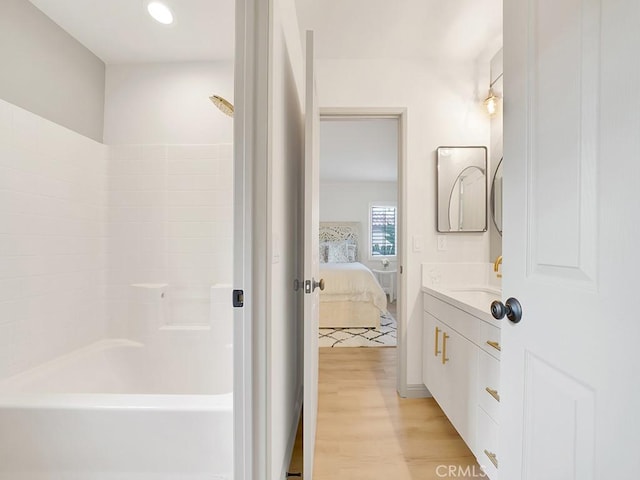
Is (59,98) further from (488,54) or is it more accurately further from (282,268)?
(488,54)

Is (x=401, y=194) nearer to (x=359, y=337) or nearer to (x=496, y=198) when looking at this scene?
(x=496, y=198)

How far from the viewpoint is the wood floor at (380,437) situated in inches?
57.9

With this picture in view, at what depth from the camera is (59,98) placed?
1.76 m

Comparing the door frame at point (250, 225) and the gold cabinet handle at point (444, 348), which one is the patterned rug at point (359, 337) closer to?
the gold cabinet handle at point (444, 348)

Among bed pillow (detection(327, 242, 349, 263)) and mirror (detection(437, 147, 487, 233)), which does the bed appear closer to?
mirror (detection(437, 147, 487, 233))

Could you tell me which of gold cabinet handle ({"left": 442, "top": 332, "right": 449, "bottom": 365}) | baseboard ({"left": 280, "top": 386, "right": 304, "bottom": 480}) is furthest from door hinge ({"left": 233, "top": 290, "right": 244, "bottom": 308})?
gold cabinet handle ({"left": 442, "top": 332, "right": 449, "bottom": 365})

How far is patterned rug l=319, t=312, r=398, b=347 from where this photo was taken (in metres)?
3.27

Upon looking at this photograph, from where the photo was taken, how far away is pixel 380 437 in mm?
1711

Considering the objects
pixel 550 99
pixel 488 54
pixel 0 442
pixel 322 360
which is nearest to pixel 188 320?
pixel 0 442

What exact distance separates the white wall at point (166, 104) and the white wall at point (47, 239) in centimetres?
28

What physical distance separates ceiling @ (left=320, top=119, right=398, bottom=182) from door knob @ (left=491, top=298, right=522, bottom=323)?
2103 millimetres

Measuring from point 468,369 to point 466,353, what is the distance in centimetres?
8

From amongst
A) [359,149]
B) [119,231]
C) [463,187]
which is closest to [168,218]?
[119,231]

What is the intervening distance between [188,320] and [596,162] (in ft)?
7.42
